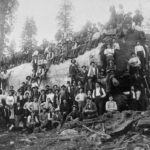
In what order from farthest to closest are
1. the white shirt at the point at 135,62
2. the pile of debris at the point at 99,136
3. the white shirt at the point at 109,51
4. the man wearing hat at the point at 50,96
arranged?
the white shirt at the point at 109,51
the man wearing hat at the point at 50,96
the white shirt at the point at 135,62
the pile of debris at the point at 99,136

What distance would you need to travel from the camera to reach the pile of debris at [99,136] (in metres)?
9.05

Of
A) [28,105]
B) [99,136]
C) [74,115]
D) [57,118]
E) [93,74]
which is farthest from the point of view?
[28,105]

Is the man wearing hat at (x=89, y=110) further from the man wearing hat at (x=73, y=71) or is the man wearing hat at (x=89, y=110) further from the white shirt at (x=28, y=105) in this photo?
the white shirt at (x=28, y=105)

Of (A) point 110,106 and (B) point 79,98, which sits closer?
(A) point 110,106

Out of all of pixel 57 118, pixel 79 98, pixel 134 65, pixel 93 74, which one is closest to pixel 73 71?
pixel 93 74

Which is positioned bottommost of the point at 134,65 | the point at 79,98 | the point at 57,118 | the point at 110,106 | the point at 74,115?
the point at 57,118

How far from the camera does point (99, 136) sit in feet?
32.3

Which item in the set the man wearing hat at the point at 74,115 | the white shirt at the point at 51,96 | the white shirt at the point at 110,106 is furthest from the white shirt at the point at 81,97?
the white shirt at the point at 51,96

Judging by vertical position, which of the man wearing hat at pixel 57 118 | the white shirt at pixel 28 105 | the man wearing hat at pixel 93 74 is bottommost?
the man wearing hat at pixel 57 118

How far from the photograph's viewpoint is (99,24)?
1888cm

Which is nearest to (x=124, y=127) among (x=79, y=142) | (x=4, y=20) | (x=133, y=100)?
(x=79, y=142)

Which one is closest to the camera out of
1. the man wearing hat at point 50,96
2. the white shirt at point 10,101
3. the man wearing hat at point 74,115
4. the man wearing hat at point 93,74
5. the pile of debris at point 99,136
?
the pile of debris at point 99,136

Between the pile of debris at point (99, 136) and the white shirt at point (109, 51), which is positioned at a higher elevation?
the white shirt at point (109, 51)

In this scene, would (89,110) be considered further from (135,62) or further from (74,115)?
(135,62)
